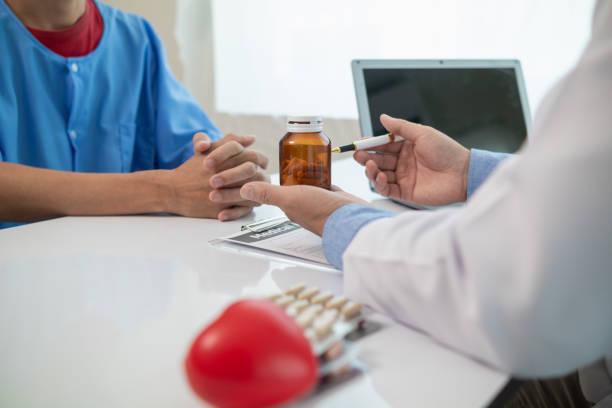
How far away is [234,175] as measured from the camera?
33.6 inches

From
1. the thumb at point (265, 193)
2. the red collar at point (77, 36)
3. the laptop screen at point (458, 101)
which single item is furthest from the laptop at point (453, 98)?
the red collar at point (77, 36)

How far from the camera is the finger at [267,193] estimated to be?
643 mm

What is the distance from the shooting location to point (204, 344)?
0.96 feet

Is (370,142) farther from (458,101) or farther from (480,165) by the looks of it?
(458,101)

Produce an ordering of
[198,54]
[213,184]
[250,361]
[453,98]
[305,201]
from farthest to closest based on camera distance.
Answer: [198,54] < [453,98] < [213,184] < [305,201] < [250,361]

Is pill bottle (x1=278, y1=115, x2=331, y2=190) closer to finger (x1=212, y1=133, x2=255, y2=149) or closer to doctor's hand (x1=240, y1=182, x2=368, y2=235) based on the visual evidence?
doctor's hand (x1=240, y1=182, x2=368, y2=235)

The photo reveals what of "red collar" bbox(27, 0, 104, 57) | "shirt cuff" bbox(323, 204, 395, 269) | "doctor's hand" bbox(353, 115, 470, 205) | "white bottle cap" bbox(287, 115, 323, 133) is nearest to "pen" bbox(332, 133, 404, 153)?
"doctor's hand" bbox(353, 115, 470, 205)

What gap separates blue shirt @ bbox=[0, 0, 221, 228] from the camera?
110 centimetres

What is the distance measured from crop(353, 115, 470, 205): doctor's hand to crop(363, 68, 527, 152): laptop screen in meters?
0.09

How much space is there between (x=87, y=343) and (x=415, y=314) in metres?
0.30

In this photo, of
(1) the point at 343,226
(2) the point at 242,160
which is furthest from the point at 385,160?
(1) the point at 343,226

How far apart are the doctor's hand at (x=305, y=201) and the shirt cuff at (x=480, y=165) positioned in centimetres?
31

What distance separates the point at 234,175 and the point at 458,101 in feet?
2.05

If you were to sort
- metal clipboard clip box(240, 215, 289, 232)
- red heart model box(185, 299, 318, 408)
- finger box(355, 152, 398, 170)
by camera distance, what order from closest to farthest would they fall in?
red heart model box(185, 299, 318, 408)
metal clipboard clip box(240, 215, 289, 232)
finger box(355, 152, 398, 170)
